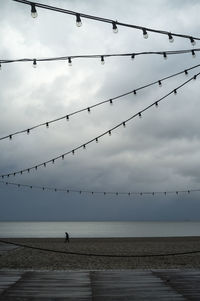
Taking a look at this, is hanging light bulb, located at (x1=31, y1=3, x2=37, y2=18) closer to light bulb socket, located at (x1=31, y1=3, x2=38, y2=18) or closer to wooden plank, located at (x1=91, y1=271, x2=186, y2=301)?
light bulb socket, located at (x1=31, y1=3, x2=38, y2=18)

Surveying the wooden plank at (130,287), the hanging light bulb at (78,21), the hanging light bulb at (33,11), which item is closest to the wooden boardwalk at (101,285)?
the wooden plank at (130,287)

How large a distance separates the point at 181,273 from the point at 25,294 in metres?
5.02

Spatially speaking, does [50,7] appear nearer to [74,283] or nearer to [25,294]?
[25,294]

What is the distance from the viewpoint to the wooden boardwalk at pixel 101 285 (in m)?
8.00

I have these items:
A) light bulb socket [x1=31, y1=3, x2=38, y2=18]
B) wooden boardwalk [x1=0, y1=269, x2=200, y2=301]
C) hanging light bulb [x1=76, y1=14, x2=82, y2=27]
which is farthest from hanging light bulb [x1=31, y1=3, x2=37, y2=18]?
wooden boardwalk [x1=0, y1=269, x2=200, y2=301]

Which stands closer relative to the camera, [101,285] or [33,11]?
[33,11]

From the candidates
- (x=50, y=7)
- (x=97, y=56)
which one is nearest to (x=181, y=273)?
(x=97, y=56)

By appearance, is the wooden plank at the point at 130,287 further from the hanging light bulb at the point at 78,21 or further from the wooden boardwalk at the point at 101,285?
the hanging light bulb at the point at 78,21

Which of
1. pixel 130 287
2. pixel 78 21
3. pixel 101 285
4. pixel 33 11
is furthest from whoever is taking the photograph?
pixel 101 285

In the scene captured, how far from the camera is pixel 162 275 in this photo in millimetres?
10891

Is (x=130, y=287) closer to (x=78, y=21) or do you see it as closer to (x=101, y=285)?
(x=101, y=285)

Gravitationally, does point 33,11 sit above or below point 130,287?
above

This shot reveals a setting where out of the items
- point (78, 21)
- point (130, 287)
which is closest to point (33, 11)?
point (78, 21)

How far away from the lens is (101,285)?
30.6 feet
